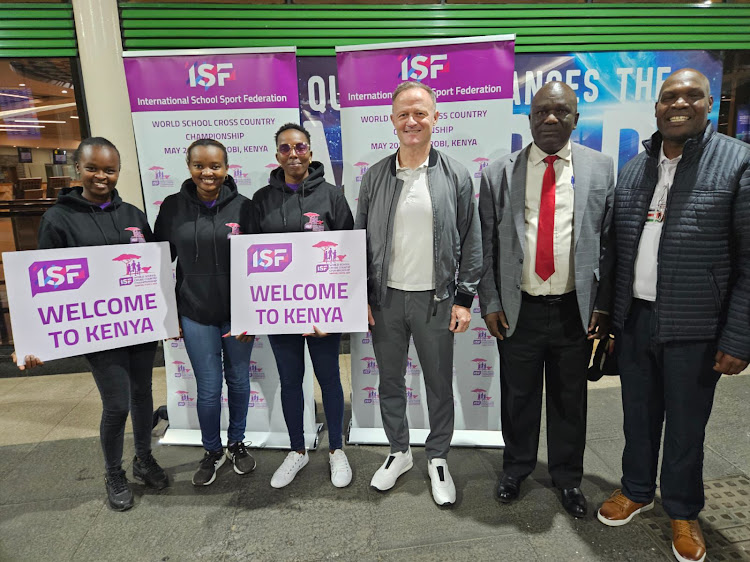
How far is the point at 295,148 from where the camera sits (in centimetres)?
236

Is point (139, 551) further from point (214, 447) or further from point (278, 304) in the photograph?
point (278, 304)

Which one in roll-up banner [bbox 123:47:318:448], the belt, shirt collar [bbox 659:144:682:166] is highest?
roll-up banner [bbox 123:47:318:448]

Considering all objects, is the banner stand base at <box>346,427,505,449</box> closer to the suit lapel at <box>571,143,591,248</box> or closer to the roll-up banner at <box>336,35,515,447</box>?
the roll-up banner at <box>336,35,515,447</box>

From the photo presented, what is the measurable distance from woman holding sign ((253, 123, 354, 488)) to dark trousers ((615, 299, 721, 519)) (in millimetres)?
1499

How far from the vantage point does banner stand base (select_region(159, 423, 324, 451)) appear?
3.13m

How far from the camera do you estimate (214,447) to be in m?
2.76

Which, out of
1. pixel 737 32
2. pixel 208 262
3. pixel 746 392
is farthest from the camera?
pixel 737 32

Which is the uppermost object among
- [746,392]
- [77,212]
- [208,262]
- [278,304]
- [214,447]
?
[77,212]

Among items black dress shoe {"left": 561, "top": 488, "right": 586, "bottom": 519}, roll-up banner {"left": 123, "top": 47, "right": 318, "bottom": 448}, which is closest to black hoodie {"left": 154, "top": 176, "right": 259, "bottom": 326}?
roll-up banner {"left": 123, "top": 47, "right": 318, "bottom": 448}

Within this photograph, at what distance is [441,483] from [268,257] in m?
1.55

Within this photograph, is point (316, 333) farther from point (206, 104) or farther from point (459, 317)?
point (206, 104)

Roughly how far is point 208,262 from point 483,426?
2.12m

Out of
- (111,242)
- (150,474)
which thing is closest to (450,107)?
(111,242)

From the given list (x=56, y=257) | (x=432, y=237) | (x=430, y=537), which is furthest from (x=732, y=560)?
(x=56, y=257)
